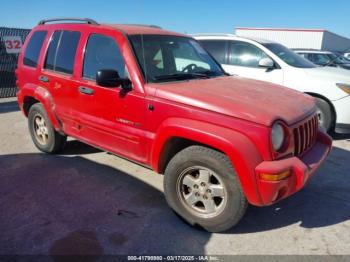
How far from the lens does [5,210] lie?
3.57 metres

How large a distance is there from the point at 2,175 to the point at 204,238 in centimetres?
288

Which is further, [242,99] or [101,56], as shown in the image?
[101,56]

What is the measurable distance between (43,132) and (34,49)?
49.0 inches

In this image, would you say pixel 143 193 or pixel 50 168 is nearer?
pixel 143 193

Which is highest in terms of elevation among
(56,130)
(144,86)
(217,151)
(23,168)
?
(144,86)

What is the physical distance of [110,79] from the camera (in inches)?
136

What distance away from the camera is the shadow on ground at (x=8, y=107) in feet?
29.0

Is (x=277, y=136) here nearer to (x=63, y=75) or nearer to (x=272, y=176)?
(x=272, y=176)

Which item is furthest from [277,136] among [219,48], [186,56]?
[219,48]

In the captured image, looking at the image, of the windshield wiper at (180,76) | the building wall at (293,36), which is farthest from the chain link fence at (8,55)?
the building wall at (293,36)

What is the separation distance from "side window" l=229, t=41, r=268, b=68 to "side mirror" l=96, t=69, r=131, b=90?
13.4 ft

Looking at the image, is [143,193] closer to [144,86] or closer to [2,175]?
[144,86]

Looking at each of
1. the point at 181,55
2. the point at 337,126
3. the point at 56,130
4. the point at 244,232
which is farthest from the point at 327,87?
the point at 56,130

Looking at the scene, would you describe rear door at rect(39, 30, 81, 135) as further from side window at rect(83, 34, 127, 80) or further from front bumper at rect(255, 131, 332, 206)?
front bumper at rect(255, 131, 332, 206)
